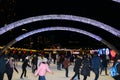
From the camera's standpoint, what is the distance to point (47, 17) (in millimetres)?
42062

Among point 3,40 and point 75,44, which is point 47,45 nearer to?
point 75,44

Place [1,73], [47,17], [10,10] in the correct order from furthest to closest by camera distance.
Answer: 1. [10,10]
2. [47,17]
3. [1,73]

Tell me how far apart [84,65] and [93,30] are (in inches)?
2768

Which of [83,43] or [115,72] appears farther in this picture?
[83,43]

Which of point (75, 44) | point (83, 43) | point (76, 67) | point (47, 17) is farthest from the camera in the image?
Result: point (75, 44)

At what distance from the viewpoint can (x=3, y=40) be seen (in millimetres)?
91375

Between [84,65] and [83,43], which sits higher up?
[83,43]

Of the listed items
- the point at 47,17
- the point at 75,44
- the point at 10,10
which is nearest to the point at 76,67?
the point at 47,17

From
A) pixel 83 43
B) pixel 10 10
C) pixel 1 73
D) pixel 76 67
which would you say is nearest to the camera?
pixel 1 73

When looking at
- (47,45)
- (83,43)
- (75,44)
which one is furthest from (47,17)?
(47,45)

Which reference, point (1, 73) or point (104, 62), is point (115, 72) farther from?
point (104, 62)

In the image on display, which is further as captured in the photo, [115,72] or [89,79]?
[89,79]

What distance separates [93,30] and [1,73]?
73.3 metres

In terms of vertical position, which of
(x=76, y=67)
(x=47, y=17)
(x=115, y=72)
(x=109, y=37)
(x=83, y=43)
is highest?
(x=83, y=43)
